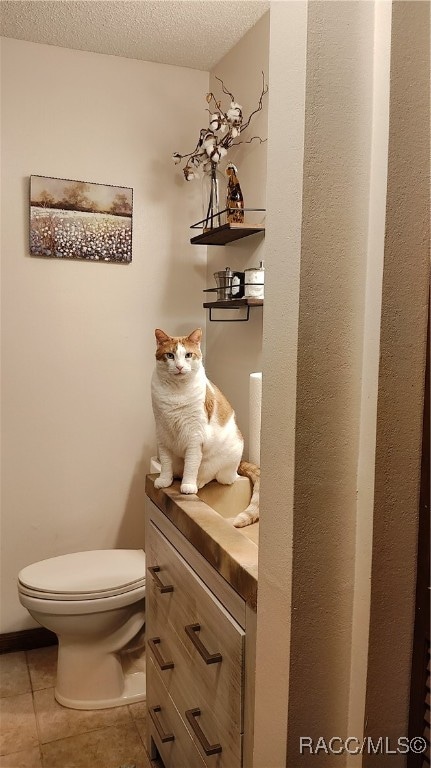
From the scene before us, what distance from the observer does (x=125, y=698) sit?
2.16 m

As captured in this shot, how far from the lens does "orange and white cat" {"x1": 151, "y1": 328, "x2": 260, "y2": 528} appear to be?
1.59 m

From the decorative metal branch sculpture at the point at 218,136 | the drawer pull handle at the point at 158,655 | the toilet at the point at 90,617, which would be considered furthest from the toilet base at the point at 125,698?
the decorative metal branch sculpture at the point at 218,136

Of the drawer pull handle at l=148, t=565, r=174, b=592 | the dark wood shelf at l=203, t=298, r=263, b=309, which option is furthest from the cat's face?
the drawer pull handle at l=148, t=565, r=174, b=592

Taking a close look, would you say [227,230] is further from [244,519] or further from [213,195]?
[244,519]

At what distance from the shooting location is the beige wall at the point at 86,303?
2367 millimetres

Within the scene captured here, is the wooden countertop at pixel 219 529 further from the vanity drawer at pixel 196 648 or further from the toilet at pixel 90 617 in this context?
the toilet at pixel 90 617

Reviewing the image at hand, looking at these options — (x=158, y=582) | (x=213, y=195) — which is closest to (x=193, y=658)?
(x=158, y=582)

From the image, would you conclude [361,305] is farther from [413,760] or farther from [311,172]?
[413,760]

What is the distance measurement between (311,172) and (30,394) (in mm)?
1962

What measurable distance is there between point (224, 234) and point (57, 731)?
1894 mm

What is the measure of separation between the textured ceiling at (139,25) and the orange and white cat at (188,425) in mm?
1235

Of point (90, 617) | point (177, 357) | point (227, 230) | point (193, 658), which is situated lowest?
point (90, 617)

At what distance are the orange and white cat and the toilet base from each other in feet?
3.37

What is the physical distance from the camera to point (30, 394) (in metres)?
2.45
